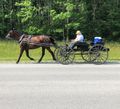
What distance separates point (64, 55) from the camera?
883 inches

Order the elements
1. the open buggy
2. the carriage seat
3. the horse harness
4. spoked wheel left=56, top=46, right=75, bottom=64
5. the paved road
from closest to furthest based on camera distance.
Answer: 1. the paved road
2. spoked wheel left=56, top=46, right=75, bottom=64
3. the open buggy
4. the carriage seat
5. the horse harness

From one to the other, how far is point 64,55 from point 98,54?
5.21 feet

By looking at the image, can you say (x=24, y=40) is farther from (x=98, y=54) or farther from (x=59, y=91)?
(x=59, y=91)

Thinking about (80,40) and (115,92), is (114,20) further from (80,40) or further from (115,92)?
(115,92)

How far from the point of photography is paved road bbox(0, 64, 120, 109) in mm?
9891

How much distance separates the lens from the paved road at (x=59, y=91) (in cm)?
989

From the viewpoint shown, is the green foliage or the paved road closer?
the paved road

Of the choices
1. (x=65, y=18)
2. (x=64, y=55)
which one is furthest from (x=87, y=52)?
(x=65, y=18)

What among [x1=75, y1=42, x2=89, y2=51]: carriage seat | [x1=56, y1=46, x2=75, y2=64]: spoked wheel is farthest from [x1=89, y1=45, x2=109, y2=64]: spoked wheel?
[x1=56, y1=46, x2=75, y2=64]: spoked wheel

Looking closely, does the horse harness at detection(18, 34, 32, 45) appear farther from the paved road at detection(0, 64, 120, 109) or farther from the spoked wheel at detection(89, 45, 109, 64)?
the paved road at detection(0, 64, 120, 109)

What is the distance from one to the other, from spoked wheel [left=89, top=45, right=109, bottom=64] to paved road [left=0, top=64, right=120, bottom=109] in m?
6.42

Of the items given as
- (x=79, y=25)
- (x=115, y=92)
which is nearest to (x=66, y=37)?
(x=79, y=25)

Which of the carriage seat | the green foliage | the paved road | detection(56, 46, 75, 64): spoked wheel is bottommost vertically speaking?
the green foliage

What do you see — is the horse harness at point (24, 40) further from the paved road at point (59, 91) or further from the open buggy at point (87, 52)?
the paved road at point (59, 91)
